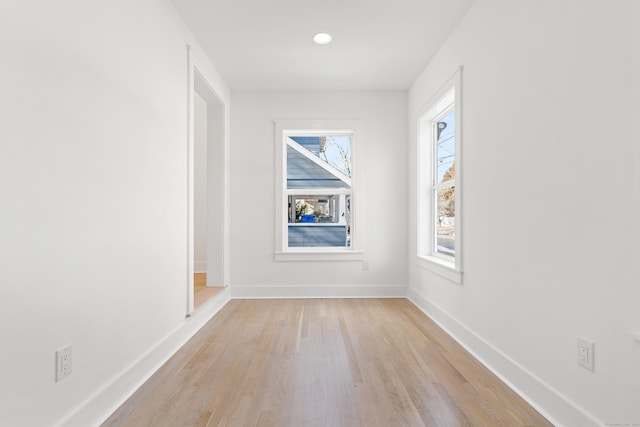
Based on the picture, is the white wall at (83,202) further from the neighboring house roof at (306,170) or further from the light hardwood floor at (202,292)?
the neighboring house roof at (306,170)

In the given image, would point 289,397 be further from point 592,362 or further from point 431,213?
point 431,213

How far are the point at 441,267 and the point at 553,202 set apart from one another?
1651 millimetres

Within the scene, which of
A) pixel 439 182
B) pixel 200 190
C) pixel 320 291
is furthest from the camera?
pixel 200 190

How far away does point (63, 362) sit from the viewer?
1563 mm

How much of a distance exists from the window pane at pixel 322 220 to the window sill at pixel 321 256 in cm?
21

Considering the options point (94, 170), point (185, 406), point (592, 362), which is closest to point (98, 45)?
point (94, 170)

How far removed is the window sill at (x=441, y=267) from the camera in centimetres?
305

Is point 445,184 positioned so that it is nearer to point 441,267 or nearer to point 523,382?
point 441,267

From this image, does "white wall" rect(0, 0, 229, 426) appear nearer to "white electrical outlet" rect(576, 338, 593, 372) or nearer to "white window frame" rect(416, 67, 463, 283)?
"white electrical outlet" rect(576, 338, 593, 372)

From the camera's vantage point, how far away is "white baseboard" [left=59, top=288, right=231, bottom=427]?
1.70m

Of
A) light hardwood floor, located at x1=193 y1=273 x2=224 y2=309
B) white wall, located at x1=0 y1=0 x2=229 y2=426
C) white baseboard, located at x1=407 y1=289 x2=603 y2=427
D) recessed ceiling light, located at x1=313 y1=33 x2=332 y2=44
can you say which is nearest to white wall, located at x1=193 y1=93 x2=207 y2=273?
light hardwood floor, located at x1=193 y1=273 x2=224 y2=309

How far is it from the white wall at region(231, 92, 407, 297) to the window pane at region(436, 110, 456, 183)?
0.69 metres

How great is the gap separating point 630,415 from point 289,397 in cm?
149

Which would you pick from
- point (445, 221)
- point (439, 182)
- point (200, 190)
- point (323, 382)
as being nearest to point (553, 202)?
point (323, 382)
